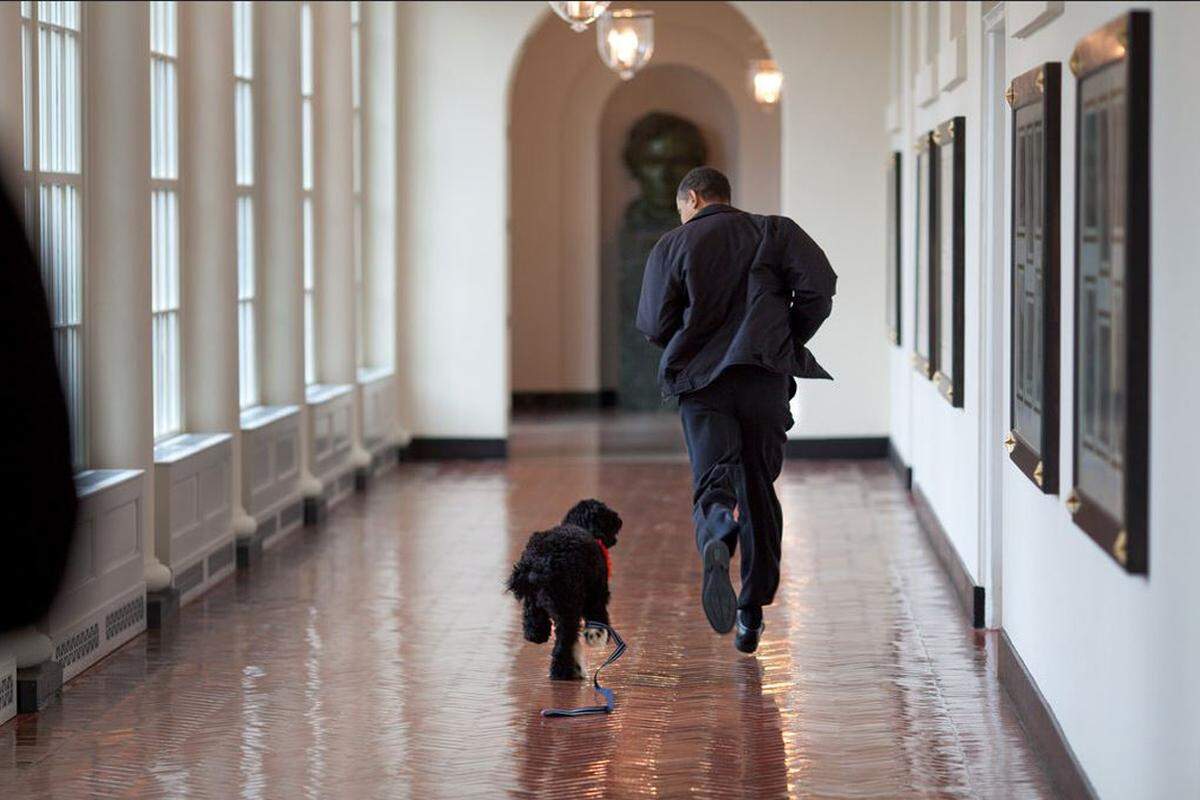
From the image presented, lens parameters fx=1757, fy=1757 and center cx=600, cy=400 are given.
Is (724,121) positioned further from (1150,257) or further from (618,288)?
(1150,257)

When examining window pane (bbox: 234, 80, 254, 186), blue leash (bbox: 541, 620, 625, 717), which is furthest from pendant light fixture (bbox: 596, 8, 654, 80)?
blue leash (bbox: 541, 620, 625, 717)

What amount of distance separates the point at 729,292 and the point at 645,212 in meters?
13.0

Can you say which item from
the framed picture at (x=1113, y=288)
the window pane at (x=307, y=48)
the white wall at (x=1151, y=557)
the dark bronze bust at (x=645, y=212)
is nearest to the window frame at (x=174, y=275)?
the window pane at (x=307, y=48)

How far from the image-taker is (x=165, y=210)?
8.26 m

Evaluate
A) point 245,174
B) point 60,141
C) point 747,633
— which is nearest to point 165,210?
point 60,141

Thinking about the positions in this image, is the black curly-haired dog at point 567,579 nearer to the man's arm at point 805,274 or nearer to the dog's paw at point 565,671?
the dog's paw at point 565,671

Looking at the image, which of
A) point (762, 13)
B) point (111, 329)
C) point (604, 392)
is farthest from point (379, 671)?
point (604, 392)

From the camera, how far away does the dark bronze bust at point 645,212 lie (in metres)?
18.9

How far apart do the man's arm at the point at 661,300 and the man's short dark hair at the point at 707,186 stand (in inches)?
10.0

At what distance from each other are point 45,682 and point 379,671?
1.18m

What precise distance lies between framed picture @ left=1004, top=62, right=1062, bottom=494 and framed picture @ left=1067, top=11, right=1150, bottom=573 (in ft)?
1.71

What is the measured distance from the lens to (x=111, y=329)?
7066 mm

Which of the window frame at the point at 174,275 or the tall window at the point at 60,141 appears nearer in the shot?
the tall window at the point at 60,141

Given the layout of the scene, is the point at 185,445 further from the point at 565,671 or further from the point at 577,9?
the point at 577,9
